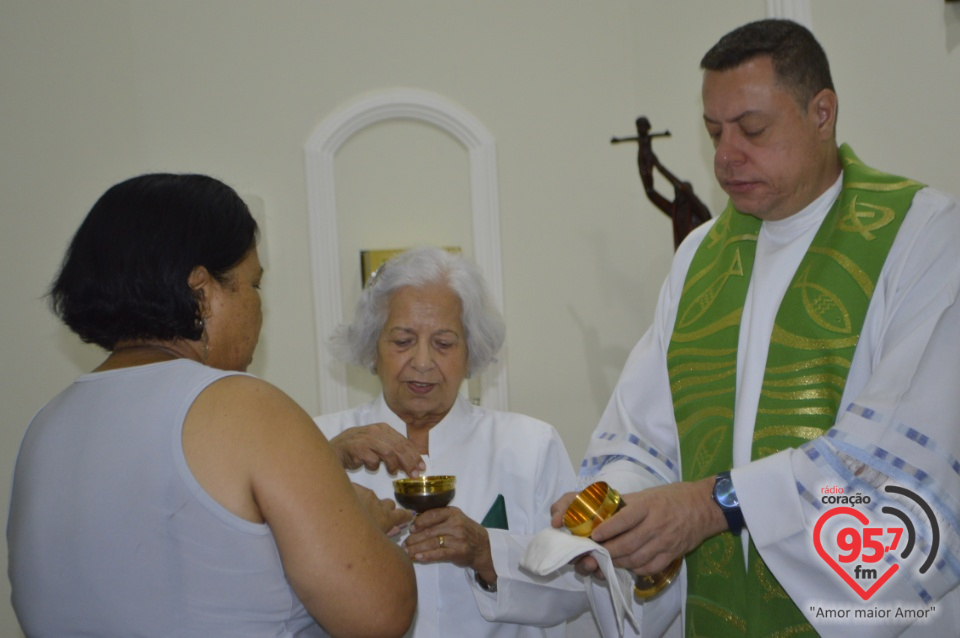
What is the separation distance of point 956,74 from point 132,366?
2.97 m

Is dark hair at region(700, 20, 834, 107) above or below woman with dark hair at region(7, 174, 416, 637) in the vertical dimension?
above

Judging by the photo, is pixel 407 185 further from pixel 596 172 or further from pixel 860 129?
pixel 860 129

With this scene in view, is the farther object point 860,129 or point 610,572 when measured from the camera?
point 860,129

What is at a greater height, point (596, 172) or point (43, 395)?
point (596, 172)

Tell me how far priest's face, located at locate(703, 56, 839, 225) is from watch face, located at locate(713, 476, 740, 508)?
0.76 metres

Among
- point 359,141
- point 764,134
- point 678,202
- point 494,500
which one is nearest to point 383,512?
point 494,500

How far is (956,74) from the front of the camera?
11.2ft

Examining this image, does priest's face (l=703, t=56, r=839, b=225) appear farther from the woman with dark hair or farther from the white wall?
the white wall

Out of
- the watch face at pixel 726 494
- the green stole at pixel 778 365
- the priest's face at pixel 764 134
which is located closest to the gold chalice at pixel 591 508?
the watch face at pixel 726 494

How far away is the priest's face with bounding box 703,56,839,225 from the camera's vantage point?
8.05 feet

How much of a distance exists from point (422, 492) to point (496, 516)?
1.75 feet

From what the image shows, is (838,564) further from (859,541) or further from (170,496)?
(170,496)

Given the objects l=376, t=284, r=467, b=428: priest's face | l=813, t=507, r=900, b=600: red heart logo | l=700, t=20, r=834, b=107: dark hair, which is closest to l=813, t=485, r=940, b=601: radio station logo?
l=813, t=507, r=900, b=600: red heart logo

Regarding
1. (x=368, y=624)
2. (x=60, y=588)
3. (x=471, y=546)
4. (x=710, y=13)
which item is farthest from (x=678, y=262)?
(x=710, y=13)
